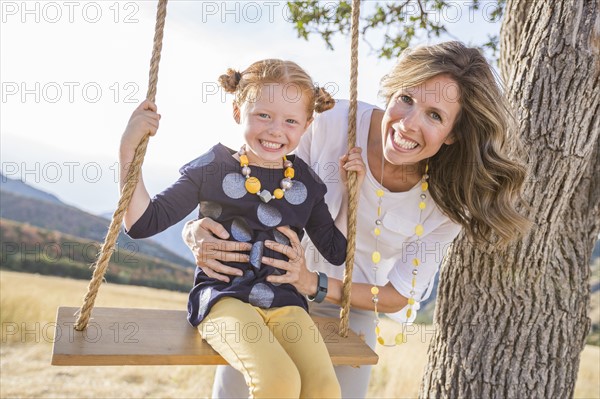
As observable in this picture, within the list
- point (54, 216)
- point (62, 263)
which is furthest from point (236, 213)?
point (54, 216)

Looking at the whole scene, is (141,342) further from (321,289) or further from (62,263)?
(62,263)

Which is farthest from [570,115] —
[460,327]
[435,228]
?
[460,327]

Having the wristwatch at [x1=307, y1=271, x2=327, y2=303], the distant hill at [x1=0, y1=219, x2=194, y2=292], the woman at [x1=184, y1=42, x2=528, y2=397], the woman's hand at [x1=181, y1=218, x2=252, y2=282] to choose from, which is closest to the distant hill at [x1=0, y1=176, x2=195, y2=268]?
the distant hill at [x1=0, y1=219, x2=194, y2=292]

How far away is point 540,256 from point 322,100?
1.16 metres

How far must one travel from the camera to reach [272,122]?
169 centimetres

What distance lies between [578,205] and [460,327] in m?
0.71

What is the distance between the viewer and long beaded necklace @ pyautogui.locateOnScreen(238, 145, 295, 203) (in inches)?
67.9

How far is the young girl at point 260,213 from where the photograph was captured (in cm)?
147

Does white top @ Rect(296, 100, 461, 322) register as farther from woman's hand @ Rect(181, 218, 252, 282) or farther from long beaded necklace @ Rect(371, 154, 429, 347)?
woman's hand @ Rect(181, 218, 252, 282)

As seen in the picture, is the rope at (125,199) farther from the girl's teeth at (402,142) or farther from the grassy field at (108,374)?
the grassy field at (108,374)

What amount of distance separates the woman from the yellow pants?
217mm

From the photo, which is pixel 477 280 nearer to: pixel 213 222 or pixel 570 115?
pixel 570 115

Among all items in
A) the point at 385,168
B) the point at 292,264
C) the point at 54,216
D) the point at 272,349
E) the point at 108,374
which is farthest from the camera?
the point at 54,216

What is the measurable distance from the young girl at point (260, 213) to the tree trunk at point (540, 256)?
0.76 metres
